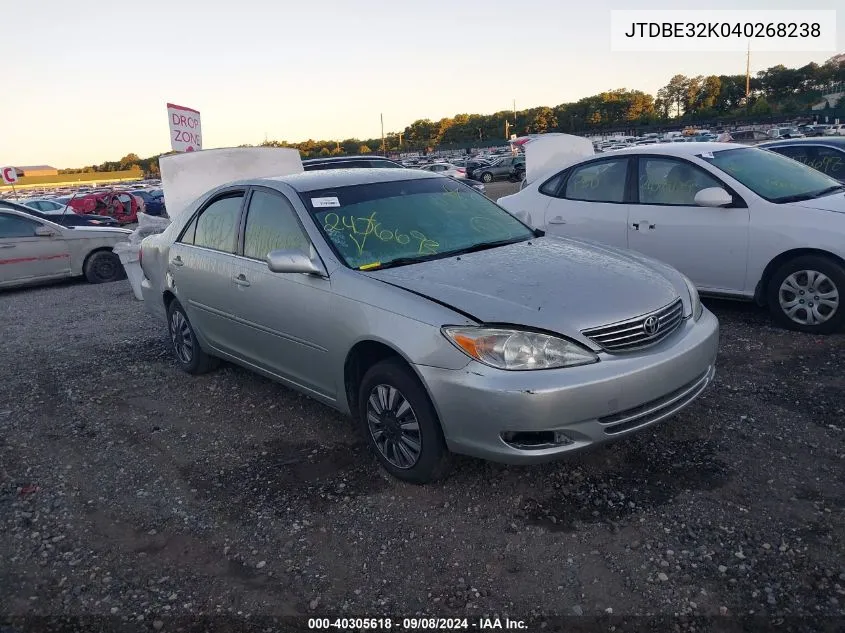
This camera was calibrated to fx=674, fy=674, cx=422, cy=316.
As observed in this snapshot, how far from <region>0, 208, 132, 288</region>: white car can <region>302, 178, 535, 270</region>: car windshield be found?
8.36 m

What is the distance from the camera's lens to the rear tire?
438 inches

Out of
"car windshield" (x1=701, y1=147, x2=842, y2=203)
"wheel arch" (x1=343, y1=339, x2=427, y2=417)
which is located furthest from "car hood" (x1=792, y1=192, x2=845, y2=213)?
"wheel arch" (x1=343, y1=339, x2=427, y2=417)

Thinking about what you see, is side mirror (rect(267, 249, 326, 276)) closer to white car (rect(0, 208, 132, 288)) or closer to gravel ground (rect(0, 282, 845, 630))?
gravel ground (rect(0, 282, 845, 630))

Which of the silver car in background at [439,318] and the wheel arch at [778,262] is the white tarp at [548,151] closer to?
the wheel arch at [778,262]

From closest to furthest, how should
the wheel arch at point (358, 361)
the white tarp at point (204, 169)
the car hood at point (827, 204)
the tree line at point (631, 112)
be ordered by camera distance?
the wheel arch at point (358, 361) < the car hood at point (827, 204) < the white tarp at point (204, 169) < the tree line at point (631, 112)

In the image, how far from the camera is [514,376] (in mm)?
3018

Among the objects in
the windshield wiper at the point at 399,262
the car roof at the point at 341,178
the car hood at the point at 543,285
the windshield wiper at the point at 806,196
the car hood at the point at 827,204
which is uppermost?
the car roof at the point at 341,178

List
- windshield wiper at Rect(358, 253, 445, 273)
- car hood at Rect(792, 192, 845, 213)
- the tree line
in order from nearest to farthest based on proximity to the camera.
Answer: windshield wiper at Rect(358, 253, 445, 273) → car hood at Rect(792, 192, 845, 213) → the tree line

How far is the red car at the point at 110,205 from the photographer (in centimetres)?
2250

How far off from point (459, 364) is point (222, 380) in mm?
3070

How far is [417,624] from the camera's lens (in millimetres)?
2598

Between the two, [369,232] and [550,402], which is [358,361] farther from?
[550,402]

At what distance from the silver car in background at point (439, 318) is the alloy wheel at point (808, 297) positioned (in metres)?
2.13

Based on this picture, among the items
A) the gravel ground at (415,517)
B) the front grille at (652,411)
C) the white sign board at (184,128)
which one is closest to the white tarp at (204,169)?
the white sign board at (184,128)
